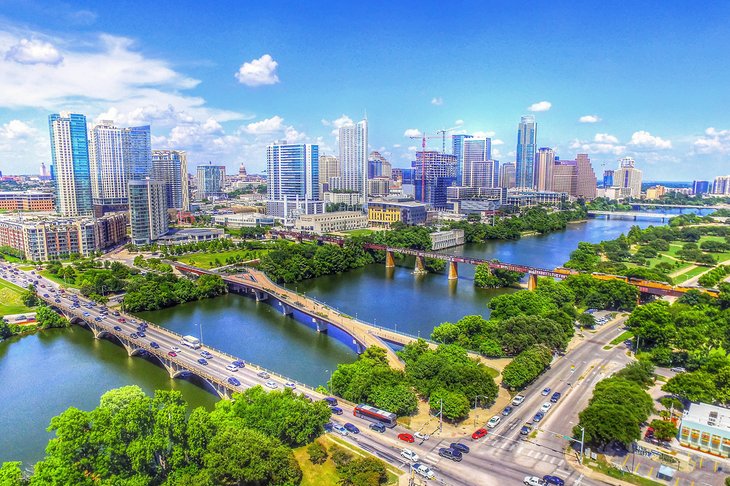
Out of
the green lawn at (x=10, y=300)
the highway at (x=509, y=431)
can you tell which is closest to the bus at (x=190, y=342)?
the highway at (x=509, y=431)

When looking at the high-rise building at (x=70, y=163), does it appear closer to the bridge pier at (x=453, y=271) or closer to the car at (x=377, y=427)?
the bridge pier at (x=453, y=271)

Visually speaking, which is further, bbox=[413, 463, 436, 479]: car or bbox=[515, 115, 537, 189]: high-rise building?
bbox=[515, 115, 537, 189]: high-rise building

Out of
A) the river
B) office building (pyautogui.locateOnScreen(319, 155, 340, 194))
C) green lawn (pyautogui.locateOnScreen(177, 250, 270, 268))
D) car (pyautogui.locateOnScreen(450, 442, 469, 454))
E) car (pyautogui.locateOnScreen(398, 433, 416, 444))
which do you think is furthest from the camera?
office building (pyautogui.locateOnScreen(319, 155, 340, 194))

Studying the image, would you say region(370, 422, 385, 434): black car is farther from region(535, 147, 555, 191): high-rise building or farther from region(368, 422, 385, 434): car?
region(535, 147, 555, 191): high-rise building

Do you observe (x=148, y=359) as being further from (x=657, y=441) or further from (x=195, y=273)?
(x=657, y=441)

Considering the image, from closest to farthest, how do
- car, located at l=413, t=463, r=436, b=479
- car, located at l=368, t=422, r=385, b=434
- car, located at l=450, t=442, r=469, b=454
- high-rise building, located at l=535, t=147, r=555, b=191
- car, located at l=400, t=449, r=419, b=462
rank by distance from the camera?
car, located at l=413, t=463, r=436, b=479 → car, located at l=400, t=449, r=419, b=462 → car, located at l=450, t=442, r=469, b=454 → car, located at l=368, t=422, r=385, b=434 → high-rise building, located at l=535, t=147, r=555, b=191

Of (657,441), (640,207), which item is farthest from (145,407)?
(640,207)

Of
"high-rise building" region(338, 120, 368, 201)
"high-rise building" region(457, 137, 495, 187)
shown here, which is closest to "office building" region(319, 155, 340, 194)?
"high-rise building" region(338, 120, 368, 201)
